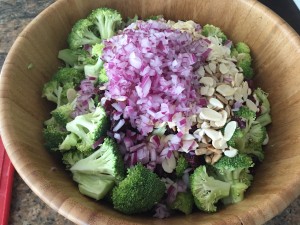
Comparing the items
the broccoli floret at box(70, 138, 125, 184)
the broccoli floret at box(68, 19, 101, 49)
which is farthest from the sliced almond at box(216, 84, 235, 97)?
the broccoli floret at box(68, 19, 101, 49)

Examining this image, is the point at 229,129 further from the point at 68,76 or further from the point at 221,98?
the point at 68,76

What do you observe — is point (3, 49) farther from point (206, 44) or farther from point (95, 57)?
point (206, 44)

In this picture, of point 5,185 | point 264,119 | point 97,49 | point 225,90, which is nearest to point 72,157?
point 5,185

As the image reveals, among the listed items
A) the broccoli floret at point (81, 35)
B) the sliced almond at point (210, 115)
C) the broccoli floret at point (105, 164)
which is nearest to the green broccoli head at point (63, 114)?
the broccoli floret at point (105, 164)

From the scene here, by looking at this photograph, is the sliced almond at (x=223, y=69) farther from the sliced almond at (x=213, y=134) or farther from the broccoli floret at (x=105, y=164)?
the broccoli floret at (x=105, y=164)

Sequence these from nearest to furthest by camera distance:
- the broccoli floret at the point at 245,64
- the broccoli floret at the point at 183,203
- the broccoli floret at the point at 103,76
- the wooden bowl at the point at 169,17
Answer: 1. the wooden bowl at the point at 169,17
2. the broccoli floret at the point at 183,203
3. the broccoli floret at the point at 103,76
4. the broccoli floret at the point at 245,64
